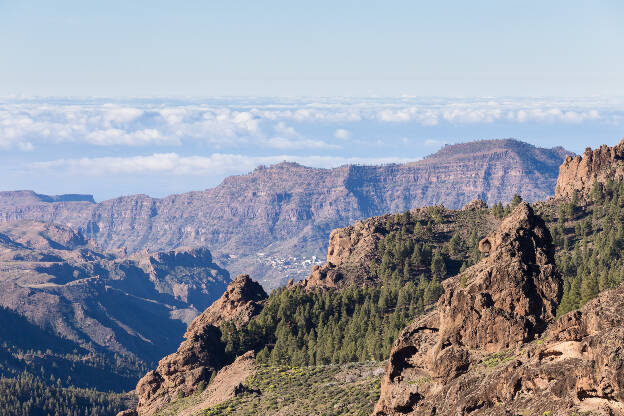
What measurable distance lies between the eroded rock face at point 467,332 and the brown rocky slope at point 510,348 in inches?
5.7

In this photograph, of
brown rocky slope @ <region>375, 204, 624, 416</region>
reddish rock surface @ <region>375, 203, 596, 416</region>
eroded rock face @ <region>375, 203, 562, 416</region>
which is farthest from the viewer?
eroded rock face @ <region>375, 203, 562, 416</region>

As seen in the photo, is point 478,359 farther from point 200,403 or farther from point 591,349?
point 200,403

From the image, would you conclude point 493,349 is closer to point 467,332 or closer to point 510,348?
point 510,348

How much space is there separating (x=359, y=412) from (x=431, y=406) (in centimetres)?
3336

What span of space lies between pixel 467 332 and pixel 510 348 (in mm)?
6486

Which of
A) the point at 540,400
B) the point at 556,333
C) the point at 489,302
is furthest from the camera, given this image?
the point at 489,302

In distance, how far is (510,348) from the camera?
103438mm

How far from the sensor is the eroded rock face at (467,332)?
335ft

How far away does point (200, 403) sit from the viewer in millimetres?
182125

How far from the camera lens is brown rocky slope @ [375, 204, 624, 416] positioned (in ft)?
246

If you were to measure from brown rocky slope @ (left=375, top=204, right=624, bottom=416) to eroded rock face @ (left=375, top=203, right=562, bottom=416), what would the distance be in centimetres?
14

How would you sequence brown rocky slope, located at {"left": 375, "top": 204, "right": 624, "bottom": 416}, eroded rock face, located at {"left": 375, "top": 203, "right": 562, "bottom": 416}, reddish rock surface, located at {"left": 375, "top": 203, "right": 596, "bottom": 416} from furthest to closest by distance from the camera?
1. eroded rock face, located at {"left": 375, "top": 203, "right": 562, "bottom": 416}
2. reddish rock surface, located at {"left": 375, "top": 203, "right": 596, "bottom": 416}
3. brown rocky slope, located at {"left": 375, "top": 204, "right": 624, "bottom": 416}

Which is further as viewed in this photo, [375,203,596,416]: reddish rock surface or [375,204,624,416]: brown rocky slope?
[375,203,596,416]: reddish rock surface

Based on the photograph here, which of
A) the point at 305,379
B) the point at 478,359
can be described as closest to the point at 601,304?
the point at 478,359
